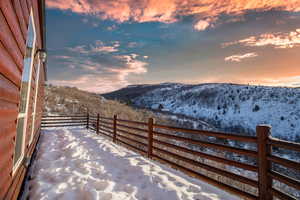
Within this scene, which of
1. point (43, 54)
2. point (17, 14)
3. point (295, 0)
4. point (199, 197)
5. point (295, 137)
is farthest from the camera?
point (295, 137)

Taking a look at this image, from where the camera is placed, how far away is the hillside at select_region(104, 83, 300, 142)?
25594 mm

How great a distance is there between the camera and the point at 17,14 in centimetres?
186

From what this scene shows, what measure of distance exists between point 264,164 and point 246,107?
110 feet

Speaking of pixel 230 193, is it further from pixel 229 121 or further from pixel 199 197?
pixel 229 121

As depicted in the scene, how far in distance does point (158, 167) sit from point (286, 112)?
32.3 meters

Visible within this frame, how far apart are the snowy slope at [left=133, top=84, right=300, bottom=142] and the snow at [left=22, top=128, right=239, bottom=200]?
2361 centimetres

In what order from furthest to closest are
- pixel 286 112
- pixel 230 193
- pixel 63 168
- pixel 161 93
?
pixel 161 93 → pixel 286 112 → pixel 63 168 → pixel 230 193

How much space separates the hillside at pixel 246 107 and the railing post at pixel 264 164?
23875 millimetres

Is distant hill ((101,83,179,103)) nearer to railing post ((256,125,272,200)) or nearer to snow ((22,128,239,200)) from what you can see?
snow ((22,128,239,200))

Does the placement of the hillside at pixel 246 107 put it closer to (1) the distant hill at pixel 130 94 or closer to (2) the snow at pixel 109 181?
(1) the distant hill at pixel 130 94

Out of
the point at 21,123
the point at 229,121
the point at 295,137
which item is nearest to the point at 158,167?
the point at 21,123

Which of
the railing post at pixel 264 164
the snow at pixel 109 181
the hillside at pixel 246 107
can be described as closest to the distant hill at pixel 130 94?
the hillside at pixel 246 107

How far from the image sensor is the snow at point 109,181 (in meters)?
3.14

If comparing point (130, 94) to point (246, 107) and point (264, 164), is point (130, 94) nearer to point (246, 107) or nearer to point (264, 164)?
point (246, 107)
